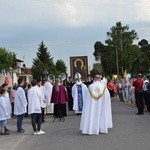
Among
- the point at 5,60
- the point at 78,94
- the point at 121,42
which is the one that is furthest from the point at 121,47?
the point at 78,94

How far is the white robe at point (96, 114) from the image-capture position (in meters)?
13.8

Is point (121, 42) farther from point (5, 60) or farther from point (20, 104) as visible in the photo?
point (20, 104)

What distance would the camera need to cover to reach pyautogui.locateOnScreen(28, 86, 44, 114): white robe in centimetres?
1456

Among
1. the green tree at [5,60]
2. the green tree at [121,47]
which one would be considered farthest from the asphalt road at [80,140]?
the green tree at [121,47]

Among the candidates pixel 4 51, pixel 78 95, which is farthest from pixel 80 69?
pixel 4 51

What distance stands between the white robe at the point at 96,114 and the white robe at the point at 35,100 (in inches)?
61.0

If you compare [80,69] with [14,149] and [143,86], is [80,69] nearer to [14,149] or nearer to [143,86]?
[143,86]

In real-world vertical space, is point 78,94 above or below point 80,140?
above

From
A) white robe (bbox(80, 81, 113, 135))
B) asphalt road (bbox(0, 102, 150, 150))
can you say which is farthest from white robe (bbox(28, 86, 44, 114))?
white robe (bbox(80, 81, 113, 135))

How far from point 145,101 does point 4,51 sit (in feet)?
185

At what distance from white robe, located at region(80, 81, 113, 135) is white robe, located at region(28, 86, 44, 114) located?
155 centimetres

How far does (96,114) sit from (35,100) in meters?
2.10

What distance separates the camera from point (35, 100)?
14.7m

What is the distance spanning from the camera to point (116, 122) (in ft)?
56.6
